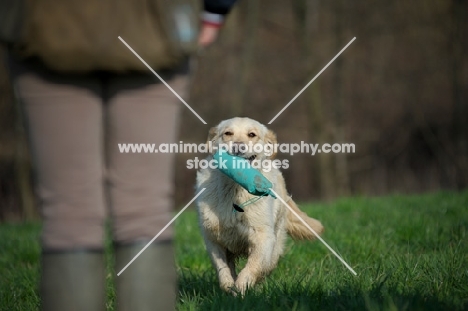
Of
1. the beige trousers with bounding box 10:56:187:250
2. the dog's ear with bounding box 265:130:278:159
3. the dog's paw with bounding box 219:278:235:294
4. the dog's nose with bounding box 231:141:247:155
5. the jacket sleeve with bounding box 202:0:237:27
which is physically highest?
the jacket sleeve with bounding box 202:0:237:27

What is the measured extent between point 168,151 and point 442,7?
1365 cm

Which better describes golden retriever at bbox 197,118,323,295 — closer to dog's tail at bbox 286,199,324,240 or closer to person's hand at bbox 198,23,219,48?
dog's tail at bbox 286,199,324,240

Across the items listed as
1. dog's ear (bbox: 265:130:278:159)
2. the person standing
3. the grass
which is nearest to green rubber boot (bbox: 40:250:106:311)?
the person standing

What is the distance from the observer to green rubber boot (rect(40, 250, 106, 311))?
1938mm

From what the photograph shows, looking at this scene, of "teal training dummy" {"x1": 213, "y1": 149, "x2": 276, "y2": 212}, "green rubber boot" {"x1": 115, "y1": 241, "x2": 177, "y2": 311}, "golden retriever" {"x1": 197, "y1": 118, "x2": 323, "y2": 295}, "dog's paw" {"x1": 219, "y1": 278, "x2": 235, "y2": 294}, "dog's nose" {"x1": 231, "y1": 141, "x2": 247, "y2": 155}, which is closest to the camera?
"green rubber boot" {"x1": 115, "y1": 241, "x2": 177, "y2": 311}

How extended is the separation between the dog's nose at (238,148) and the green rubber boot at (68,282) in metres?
2.01

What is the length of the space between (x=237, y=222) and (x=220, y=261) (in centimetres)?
24

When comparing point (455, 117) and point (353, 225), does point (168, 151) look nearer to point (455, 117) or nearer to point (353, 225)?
point (353, 225)

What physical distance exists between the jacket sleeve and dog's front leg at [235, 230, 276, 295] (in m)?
1.81

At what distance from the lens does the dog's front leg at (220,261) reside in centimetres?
365

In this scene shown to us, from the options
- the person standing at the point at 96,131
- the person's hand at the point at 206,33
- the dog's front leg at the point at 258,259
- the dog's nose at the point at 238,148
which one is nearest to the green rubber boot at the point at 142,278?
the person standing at the point at 96,131

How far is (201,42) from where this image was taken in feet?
6.73

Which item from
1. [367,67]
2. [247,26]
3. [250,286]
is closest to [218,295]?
[250,286]

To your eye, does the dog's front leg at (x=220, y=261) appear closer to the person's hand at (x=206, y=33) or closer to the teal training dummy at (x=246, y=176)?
the teal training dummy at (x=246, y=176)
